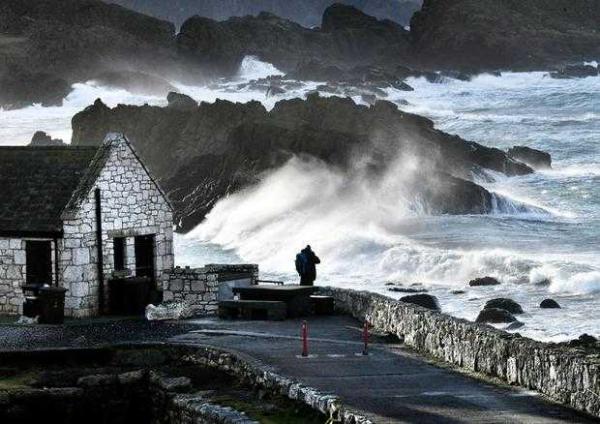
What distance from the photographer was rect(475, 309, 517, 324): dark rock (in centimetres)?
4122

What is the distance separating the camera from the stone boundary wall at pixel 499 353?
60.8ft

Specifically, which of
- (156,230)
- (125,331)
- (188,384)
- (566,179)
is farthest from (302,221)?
(188,384)

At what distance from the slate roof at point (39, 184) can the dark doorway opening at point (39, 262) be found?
10.4 inches

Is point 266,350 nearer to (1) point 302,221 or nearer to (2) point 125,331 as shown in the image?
(2) point 125,331

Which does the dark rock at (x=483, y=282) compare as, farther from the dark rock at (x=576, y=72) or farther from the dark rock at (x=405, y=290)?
the dark rock at (x=576, y=72)

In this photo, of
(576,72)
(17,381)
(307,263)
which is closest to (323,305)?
(307,263)

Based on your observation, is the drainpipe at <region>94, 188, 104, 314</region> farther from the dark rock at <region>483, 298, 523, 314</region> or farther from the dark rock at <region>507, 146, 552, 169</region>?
the dark rock at <region>507, 146, 552, 169</region>

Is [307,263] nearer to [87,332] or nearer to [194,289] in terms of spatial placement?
[194,289]

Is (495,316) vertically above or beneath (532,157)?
beneath

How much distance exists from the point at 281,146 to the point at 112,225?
151ft

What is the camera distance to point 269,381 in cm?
2188

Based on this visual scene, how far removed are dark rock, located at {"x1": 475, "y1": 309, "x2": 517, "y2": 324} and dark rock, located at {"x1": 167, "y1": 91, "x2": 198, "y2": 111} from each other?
63419 millimetres

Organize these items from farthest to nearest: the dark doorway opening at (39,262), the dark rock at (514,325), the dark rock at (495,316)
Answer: the dark rock at (495,316) → the dark rock at (514,325) → the dark doorway opening at (39,262)

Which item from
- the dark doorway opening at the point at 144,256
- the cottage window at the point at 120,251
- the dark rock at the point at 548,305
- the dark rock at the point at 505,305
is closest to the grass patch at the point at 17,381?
the cottage window at the point at 120,251
